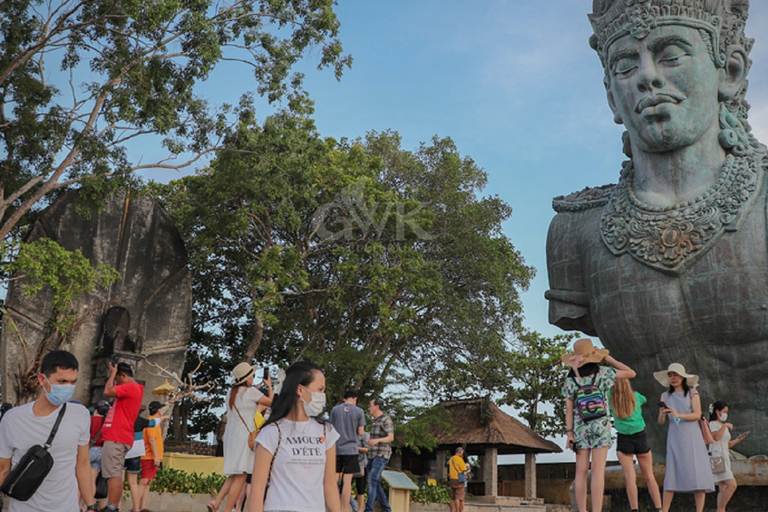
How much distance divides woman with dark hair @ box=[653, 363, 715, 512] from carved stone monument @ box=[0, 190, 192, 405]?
1243cm

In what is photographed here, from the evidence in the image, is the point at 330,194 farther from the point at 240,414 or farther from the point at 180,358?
the point at 240,414

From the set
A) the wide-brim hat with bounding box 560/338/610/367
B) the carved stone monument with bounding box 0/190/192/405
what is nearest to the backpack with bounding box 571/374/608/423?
the wide-brim hat with bounding box 560/338/610/367

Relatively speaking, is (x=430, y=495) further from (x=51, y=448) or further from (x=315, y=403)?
(x=315, y=403)

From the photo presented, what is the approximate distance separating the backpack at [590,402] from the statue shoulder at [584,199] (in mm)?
2933

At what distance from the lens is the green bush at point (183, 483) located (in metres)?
12.4

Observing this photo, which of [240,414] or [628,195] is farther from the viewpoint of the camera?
[628,195]

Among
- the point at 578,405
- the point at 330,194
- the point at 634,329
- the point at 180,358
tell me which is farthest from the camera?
the point at 330,194

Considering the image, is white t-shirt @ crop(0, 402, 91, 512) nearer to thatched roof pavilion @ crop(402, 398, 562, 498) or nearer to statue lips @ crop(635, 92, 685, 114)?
statue lips @ crop(635, 92, 685, 114)

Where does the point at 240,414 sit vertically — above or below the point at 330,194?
below

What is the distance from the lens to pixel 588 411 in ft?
17.2

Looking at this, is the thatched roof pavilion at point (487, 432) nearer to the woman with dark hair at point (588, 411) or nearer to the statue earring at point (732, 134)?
the statue earring at point (732, 134)

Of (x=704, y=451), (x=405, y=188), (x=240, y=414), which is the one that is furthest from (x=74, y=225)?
(x=704, y=451)

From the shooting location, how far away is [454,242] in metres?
22.2

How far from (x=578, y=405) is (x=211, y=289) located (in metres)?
17.7
